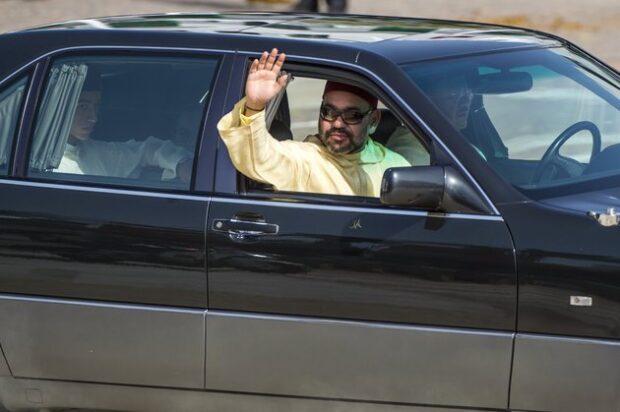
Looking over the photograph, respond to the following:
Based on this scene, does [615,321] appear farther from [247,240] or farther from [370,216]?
[247,240]

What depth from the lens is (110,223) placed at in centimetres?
467

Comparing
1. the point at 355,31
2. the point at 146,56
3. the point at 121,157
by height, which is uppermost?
the point at 355,31

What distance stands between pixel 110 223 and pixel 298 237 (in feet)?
2.32

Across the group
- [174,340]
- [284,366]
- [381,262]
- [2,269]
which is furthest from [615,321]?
[2,269]

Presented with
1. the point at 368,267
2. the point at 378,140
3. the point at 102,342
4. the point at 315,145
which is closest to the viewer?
the point at 368,267

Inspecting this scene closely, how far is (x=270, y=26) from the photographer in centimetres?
507

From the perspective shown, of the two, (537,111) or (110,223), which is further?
(537,111)

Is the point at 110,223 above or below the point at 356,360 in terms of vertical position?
above

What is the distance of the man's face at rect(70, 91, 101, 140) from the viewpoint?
4.93 m

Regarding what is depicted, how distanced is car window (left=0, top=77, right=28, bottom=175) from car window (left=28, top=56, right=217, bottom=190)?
0.30 ft

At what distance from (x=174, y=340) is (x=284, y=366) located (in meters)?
0.41

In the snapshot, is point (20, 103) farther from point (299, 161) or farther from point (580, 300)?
point (580, 300)

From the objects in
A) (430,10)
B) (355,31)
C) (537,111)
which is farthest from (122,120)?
(430,10)

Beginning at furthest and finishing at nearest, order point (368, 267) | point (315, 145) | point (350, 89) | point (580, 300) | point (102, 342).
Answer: point (315, 145)
point (350, 89)
point (102, 342)
point (368, 267)
point (580, 300)
